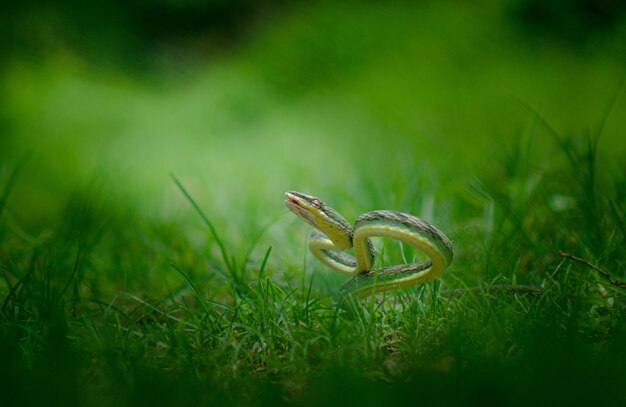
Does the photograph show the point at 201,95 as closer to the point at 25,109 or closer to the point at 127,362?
the point at 25,109

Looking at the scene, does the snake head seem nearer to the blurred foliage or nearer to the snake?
the snake

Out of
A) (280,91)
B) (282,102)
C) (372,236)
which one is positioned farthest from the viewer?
(280,91)

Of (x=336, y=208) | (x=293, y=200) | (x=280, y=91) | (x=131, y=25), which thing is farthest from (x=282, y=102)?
(x=293, y=200)

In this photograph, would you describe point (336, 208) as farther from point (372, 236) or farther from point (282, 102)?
Result: point (282, 102)

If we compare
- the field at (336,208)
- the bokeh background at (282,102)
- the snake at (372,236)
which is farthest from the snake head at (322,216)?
the bokeh background at (282,102)

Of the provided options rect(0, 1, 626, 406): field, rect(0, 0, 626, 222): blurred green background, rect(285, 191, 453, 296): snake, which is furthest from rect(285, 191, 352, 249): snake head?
rect(0, 0, 626, 222): blurred green background
